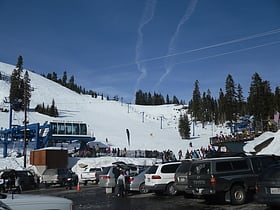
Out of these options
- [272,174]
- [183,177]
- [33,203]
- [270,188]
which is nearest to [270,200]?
[270,188]

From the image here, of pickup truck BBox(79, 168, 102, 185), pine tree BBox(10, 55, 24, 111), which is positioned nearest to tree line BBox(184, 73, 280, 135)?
pickup truck BBox(79, 168, 102, 185)

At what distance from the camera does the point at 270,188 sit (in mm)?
10031

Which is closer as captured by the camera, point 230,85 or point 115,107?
point 230,85

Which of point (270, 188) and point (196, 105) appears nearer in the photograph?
point (270, 188)

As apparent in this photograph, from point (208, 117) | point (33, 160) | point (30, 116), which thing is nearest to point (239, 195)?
point (33, 160)

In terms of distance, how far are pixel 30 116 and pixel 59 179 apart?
66.1 meters

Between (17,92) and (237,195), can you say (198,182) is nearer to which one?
(237,195)

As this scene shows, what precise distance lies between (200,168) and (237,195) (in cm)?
163

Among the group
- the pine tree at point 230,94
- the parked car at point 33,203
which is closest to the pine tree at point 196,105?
the pine tree at point 230,94

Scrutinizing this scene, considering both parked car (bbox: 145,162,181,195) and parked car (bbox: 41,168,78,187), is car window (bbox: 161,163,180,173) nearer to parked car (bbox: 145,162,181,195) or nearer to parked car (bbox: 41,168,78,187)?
parked car (bbox: 145,162,181,195)

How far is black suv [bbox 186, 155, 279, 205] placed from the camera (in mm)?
13203

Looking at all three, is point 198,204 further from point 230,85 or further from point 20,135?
point 230,85

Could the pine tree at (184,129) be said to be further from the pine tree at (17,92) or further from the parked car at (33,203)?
the parked car at (33,203)

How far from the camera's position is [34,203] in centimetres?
543
